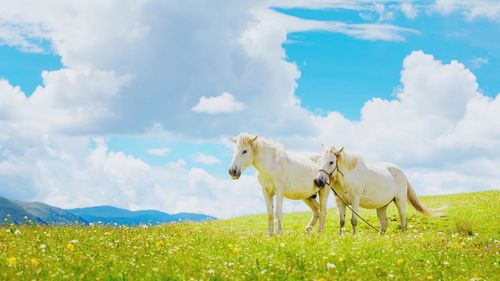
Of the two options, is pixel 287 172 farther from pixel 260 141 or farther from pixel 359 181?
pixel 359 181

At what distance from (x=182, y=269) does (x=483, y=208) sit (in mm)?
25692

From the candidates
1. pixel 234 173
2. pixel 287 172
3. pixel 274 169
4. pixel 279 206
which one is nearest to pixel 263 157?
pixel 274 169

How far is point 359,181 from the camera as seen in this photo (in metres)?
19.1

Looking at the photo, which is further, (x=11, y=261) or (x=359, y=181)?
(x=359, y=181)

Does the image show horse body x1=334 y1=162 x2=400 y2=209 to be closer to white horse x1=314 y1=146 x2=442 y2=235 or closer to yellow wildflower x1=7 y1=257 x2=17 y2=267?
white horse x1=314 y1=146 x2=442 y2=235

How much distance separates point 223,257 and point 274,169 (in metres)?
6.42

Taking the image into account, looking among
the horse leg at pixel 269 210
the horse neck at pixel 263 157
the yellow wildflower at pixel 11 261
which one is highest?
the horse neck at pixel 263 157

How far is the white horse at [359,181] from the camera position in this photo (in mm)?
18188

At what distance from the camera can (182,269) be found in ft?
35.0

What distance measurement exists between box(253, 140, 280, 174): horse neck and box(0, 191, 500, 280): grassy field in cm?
317

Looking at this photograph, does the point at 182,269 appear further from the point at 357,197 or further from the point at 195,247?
the point at 357,197

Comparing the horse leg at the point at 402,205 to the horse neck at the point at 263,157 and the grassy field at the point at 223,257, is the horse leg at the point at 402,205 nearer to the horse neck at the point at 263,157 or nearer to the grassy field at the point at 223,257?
the grassy field at the point at 223,257

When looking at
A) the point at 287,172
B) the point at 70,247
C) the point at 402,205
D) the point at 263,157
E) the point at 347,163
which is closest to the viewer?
the point at 70,247

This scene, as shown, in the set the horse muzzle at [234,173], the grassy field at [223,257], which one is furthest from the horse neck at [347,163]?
the grassy field at [223,257]
